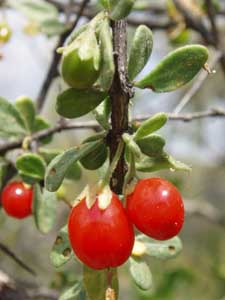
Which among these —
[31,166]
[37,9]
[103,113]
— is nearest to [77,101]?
[103,113]

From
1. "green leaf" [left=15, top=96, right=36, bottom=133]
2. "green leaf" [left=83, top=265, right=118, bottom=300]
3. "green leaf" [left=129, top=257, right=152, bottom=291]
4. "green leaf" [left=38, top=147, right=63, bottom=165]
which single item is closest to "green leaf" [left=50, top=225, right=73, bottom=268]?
"green leaf" [left=83, top=265, right=118, bottom=300]

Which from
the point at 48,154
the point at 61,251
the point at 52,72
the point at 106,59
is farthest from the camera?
the point at 52,72

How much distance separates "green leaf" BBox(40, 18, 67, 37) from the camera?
2.02 meters

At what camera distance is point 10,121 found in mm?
1563

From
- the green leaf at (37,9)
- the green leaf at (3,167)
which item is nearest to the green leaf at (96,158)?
the green leaf at (3,167)

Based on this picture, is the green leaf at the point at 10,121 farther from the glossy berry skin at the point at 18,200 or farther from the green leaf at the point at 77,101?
the green leaf at the point at 77,101

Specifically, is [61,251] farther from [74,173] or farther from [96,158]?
[74,173]

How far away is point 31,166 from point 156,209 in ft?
1.78

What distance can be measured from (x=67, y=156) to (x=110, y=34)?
24 centimetres

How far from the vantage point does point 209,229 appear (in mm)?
8359

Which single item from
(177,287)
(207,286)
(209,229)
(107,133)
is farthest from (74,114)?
(209,229)

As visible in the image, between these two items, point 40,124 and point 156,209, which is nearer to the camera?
point 156,209

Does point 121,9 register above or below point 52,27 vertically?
above

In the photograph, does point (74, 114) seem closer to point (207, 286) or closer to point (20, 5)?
point (20, 5)
